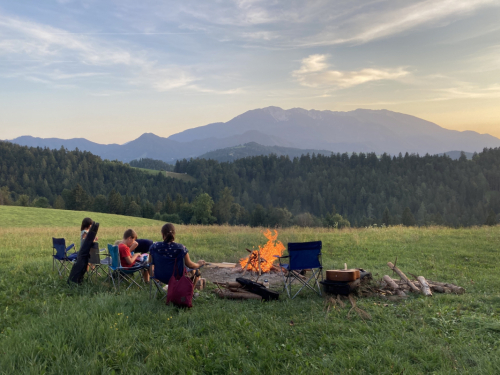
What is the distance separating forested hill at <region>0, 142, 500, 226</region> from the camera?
248 ft

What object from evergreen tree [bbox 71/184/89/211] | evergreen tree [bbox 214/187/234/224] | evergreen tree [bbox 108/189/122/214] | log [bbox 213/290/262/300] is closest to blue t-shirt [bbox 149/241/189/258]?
log [bbox 213/290/262/300]

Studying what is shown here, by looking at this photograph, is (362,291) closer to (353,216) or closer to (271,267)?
(271,267)

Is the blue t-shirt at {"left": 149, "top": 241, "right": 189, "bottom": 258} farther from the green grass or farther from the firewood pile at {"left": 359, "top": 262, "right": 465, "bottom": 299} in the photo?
the green grass

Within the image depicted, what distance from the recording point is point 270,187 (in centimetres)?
12900

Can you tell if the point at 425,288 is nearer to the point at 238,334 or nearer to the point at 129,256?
the point at 238,334

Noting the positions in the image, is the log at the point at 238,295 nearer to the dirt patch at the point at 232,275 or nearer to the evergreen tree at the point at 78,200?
the dirt patch at the point at 232,275

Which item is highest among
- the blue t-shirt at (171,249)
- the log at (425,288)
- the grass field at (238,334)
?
the blue t-shirt at (171,249)

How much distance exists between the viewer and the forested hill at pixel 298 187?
75562 mm

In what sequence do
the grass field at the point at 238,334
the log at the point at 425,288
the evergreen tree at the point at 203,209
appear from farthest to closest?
the evergreen tree at the point at 203,209 → the log at the point at 425,288 → the grass field at the point at 238,334

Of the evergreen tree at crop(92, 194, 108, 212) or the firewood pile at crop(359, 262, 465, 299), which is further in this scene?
the evergreen tree at crop(92, 194, 108, 212)

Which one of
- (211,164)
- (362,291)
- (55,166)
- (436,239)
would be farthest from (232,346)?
(211,164)

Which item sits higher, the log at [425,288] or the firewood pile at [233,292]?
the log at [425,288]

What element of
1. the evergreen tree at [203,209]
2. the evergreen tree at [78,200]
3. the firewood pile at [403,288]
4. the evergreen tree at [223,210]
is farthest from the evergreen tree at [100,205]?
the firewood pile at [403,288]

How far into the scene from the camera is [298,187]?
121 m
